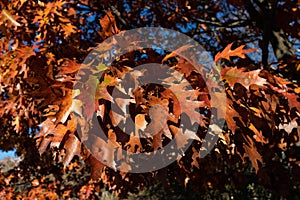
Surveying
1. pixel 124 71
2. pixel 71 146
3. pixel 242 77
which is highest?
pixel 124 71

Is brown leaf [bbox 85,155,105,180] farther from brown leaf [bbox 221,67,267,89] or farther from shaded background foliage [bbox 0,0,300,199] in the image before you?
brown leaf [bbox 221,67,267,89]

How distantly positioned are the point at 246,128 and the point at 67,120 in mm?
830

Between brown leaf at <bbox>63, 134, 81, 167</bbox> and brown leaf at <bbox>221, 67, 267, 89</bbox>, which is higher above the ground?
brown leaf at <bbox>63, 134, 81, 167</bbox>

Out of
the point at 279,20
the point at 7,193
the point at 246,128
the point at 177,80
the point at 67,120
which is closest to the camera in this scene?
→ the point at 67,120

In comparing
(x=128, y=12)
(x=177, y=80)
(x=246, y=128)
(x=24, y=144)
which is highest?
(x=128, y=12)

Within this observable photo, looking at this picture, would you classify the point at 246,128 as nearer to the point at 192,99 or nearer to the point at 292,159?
the point at 192,99

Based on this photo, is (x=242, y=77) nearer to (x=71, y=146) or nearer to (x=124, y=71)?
(x=124, y=71)

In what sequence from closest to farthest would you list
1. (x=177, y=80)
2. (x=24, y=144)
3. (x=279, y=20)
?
1. (x=177, y=80)
2. (x=279, y=20)
3. (x=24, y=144)

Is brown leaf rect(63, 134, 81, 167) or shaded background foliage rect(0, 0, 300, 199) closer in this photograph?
brown leaf rect(63, 134, 81, 167)

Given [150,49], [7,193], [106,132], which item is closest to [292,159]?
[150,49]

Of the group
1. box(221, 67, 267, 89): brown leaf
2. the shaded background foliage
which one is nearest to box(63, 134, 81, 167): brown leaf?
the shaded background foliage

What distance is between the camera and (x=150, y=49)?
1854mm

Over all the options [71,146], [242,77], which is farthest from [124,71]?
[242,77]

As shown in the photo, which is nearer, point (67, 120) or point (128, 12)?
point (67, 120)
